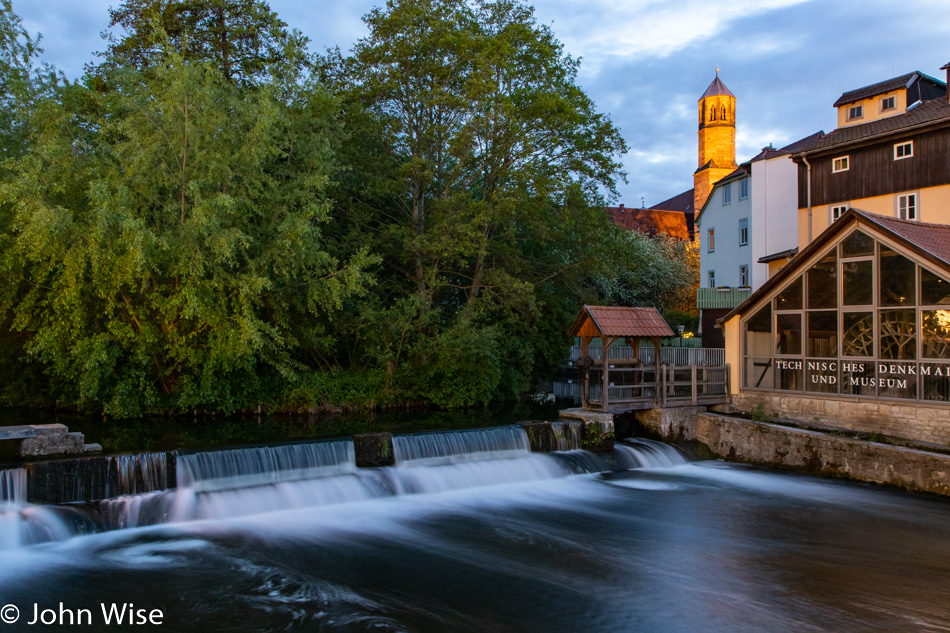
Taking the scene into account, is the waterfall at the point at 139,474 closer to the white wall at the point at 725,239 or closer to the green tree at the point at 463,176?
the green tree at the point at 463,176

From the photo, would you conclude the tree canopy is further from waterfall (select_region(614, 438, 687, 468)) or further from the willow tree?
waterfall (select_region(614, 438, 687, 468))

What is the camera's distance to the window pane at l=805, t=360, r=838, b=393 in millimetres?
16312

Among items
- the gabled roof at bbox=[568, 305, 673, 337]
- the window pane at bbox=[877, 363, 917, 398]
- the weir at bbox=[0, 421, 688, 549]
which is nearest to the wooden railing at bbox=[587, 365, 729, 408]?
the gabled roof at bbox=[568, 305, 673, 337]

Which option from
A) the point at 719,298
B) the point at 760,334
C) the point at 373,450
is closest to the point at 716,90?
the point at 719,298

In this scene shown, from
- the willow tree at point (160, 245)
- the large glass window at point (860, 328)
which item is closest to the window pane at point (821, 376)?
the large glass window at point (860, 328)

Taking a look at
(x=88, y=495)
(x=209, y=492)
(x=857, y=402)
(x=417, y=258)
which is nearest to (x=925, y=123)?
(x=857, y=402)

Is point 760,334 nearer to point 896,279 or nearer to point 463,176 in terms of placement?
point 896,279

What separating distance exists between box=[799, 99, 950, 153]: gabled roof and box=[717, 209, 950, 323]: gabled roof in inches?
306

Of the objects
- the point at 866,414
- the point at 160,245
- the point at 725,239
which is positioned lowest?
the point at 866,414

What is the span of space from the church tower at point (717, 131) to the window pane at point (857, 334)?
60705 mm

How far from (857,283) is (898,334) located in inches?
56.8

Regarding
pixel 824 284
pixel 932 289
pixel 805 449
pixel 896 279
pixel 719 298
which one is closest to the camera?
pixel 932 289

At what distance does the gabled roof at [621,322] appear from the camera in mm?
16984

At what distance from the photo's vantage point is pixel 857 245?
15695 millimetres
